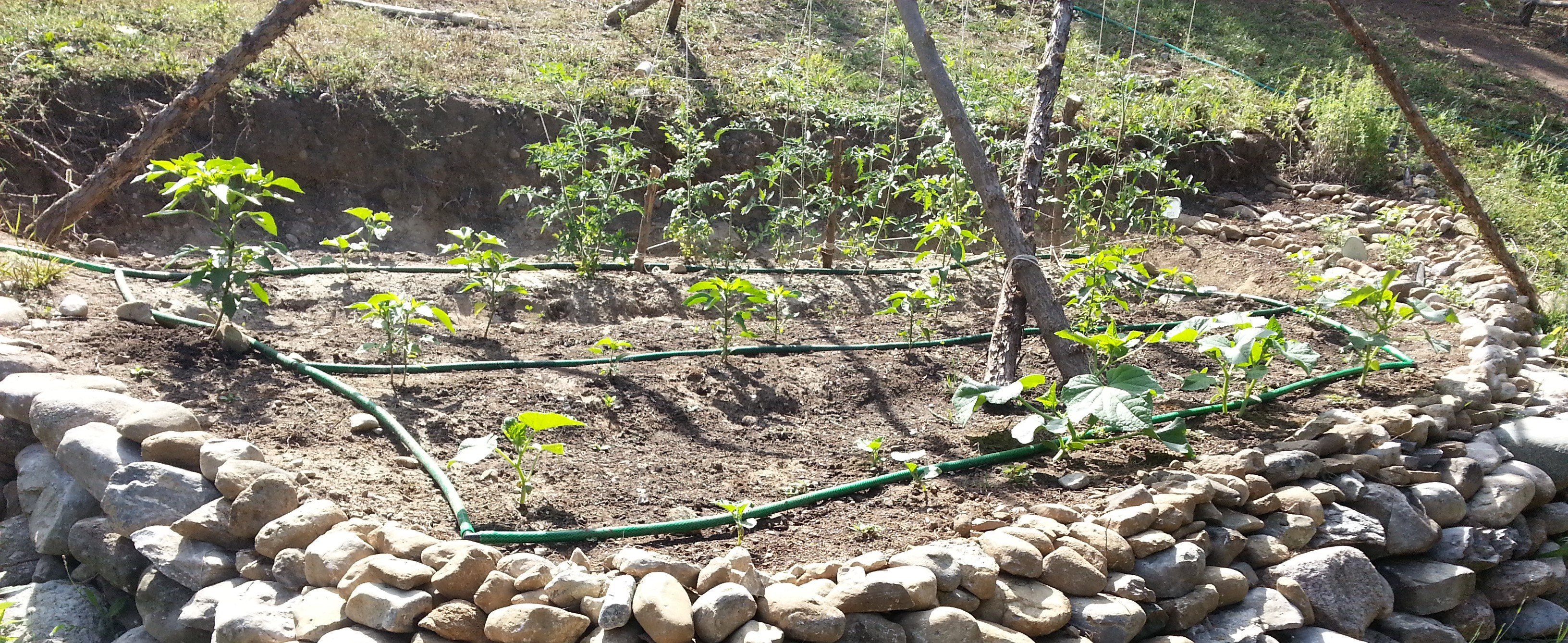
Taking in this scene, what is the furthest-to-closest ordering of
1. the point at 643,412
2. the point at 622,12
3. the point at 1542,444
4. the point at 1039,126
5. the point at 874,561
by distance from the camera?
the point at 622,12 < the point at 1039,126 < the point at 1542,444 < the point at 643,412 < the point at 874,561

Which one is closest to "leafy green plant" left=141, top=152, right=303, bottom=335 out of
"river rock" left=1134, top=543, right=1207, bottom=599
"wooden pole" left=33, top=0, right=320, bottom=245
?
"wooden pole" left=33, top=0, right=320, bottom=245

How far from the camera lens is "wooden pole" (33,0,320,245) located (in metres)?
4.77

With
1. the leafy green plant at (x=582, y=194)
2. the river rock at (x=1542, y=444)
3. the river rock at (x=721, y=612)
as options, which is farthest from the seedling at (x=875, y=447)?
the river rock at (x=1542, y=444)

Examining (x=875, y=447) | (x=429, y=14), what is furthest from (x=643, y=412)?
(x=429, y=14)

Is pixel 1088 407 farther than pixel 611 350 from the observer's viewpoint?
No

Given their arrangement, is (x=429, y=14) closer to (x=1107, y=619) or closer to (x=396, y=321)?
(x=396, y=321)

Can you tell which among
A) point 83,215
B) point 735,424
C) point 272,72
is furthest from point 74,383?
point 272,72

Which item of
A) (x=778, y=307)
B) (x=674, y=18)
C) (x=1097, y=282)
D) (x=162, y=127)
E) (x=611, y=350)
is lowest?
(x=611, y=350)

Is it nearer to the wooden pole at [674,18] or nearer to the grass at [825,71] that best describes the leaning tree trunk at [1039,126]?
the grass at [825,71]

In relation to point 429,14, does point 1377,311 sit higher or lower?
lower

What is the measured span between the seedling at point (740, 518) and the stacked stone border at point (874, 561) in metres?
0.16

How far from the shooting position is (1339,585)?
307 cm

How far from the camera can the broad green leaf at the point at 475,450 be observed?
2652 millimetres

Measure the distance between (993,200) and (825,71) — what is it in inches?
148
